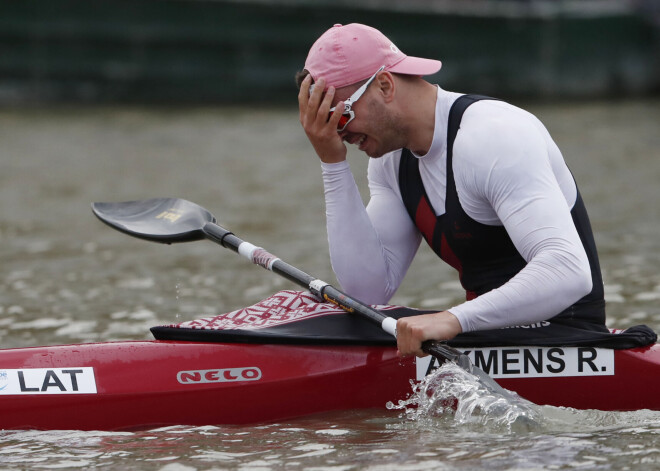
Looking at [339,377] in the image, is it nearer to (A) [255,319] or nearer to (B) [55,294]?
(A) [255,319]

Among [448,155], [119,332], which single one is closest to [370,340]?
[448,155]

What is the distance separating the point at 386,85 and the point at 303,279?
89 centimetres

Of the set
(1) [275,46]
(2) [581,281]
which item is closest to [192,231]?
(2) [581,281]

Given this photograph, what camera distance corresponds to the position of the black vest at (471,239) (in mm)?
3807

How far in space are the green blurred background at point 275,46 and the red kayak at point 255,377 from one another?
1353cm

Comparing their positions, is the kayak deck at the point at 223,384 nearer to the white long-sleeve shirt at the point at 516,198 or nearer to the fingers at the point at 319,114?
the white long-sleeve shirt at the point at 516,198

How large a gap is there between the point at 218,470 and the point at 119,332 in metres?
2.29

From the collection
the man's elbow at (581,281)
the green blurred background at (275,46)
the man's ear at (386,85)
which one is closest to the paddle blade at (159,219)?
the man's ear at (386,85)

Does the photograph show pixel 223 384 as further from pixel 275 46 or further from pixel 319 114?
pixel 275 46

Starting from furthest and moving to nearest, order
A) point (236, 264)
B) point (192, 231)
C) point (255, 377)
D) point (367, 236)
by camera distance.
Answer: point (236, 264)
point (192, 231)
point (367, 236)
point (255, 377)

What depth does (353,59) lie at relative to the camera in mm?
3729

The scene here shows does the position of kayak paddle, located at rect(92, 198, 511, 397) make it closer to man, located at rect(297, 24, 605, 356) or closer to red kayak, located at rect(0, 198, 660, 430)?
red kayak, located at rect(0, 198, 660, 430)

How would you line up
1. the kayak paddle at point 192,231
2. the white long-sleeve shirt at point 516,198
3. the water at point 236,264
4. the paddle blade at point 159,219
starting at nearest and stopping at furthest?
the white long-sleeve shirt at point 516,198, the water at point 236,264, the kayak paddle at point 192,231, the paddle blade at point 159,219

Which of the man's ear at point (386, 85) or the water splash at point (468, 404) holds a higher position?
the man's ear at point (386, 85)
